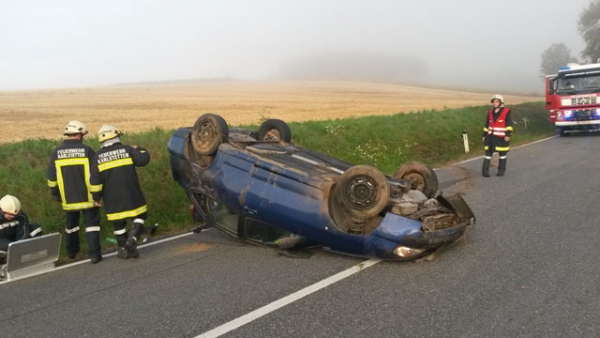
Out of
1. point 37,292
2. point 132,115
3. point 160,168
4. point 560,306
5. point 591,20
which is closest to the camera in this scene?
point 560,306

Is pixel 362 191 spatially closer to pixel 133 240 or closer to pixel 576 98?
pixel 133 240

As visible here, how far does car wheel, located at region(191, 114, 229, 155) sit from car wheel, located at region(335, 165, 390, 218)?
1655 millimetres

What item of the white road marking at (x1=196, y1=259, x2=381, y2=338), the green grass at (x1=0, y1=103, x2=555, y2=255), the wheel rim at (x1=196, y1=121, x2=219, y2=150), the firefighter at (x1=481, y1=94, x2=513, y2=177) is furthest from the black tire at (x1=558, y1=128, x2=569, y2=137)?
the wheel rim at (x1=196, y1=121, x2=219, y2=150)

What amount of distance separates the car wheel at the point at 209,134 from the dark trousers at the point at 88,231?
4.51 feet

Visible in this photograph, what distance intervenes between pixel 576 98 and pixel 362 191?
48.8 feet

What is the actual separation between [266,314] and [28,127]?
17.6 metres

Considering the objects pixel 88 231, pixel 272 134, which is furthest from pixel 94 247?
pixel 272 134

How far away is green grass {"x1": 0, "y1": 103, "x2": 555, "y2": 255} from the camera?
23.4 ft

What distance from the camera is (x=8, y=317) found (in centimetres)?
380

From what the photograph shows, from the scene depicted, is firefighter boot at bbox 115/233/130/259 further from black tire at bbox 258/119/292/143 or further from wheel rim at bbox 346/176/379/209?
wheel rim at bbox 346/176/379/209

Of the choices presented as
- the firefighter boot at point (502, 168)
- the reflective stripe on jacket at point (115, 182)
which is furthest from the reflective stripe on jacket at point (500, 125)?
the reflective stripe on jacket at point (115, 182)

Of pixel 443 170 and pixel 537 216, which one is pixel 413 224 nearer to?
pixel 537 216

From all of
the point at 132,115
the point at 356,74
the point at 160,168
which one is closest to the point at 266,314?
the point at 160,168

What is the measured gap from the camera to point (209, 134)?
18.7 feet
